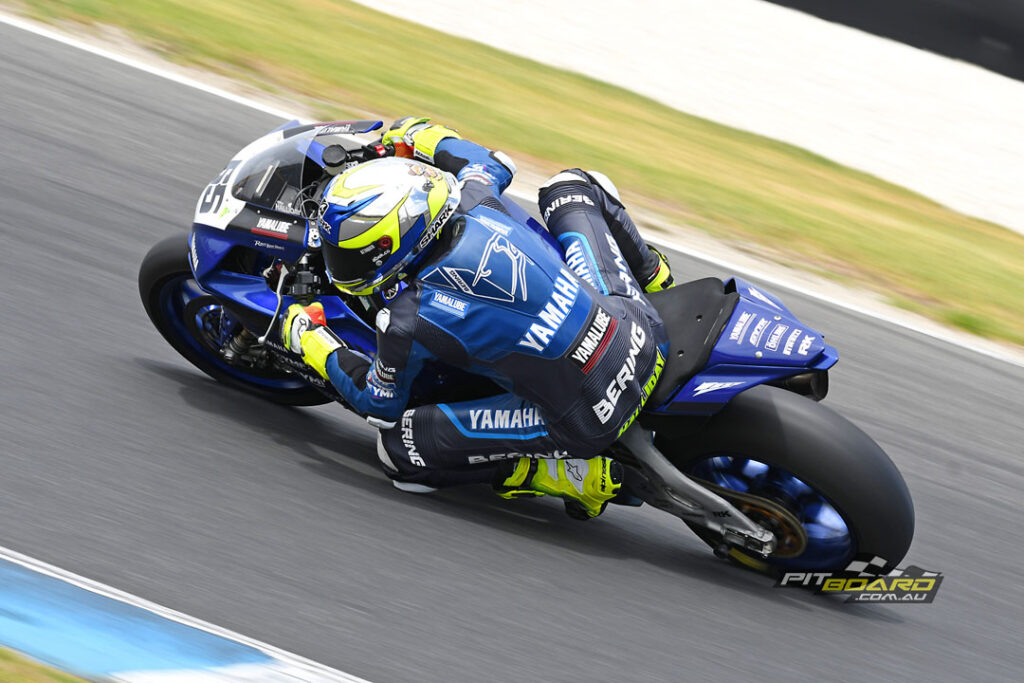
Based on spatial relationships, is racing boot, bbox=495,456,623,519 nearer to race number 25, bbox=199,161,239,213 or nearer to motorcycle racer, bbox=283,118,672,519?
motorcycle racer, bbox=283,118,672,519

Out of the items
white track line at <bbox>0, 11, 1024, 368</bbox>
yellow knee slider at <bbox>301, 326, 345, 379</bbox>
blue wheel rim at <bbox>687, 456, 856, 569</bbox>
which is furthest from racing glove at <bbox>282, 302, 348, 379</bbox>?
white track line at <bbox>0, 11, 1024, 368</bbox>

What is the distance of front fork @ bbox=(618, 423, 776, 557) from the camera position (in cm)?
389

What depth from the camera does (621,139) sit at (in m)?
9.48

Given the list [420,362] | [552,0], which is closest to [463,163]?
[420,362]

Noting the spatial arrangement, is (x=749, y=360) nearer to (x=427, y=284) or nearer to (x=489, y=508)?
(x=427, y=284)

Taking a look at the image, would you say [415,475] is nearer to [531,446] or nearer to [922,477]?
[531,446]

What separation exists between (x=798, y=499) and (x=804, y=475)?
0.23 m

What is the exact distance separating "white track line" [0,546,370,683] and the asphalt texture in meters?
0.05

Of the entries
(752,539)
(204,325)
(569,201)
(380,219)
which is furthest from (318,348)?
(752,539)

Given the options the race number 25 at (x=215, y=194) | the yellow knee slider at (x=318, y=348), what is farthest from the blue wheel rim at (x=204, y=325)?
the yellow knee slider at (x=318, y=348)

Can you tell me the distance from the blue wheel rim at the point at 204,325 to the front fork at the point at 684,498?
1.58 metres

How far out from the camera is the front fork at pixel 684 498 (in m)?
3.89

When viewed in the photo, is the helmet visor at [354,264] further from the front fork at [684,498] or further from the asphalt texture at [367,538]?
the front fork at [684,498]

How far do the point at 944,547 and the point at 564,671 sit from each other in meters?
2.17
